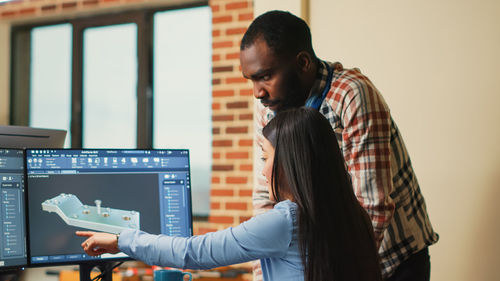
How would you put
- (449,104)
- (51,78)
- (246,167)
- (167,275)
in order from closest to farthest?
(167,275) → (449,104) → (246,167) → (51,78)

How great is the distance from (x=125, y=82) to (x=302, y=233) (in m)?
2.60

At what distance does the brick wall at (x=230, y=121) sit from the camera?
292cm

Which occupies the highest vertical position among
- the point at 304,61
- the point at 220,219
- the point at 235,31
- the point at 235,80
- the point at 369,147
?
the point at 235,31

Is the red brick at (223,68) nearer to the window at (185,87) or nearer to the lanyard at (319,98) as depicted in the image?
the window at (185,87)

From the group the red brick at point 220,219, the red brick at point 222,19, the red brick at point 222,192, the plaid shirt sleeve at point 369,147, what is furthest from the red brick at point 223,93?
the plaid shirt sleeve at point 369,147

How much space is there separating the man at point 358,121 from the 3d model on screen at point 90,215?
54cm

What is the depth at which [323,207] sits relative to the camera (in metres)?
1.19

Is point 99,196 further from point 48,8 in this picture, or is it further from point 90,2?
point 48,8

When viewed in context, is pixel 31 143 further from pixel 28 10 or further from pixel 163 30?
pixel 28 10

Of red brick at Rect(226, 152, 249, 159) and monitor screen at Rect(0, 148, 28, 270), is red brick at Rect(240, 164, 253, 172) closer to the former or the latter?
red brick at Rect(226, 152, 249, 159)

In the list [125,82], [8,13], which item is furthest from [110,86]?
[8,13]

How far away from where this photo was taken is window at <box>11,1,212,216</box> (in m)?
3.34

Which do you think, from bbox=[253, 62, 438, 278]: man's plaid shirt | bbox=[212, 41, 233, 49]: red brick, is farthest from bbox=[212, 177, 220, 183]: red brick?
bbox=[253, 62, 438, 278]: man's plaid shirt

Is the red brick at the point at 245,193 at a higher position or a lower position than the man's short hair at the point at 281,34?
lower
